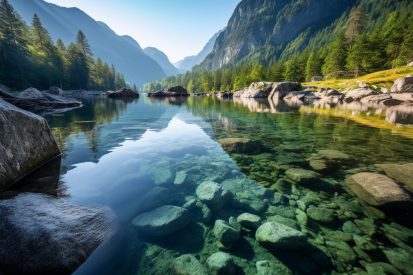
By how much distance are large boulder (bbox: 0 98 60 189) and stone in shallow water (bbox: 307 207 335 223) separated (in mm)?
6303

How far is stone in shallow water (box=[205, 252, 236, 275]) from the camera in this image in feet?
6.77

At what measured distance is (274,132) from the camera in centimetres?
944

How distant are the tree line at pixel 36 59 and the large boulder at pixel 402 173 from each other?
206ft

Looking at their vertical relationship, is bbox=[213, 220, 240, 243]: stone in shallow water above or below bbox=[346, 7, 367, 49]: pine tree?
below

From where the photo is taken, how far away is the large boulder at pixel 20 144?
137 inches

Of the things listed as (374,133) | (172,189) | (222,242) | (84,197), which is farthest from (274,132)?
(84,197)

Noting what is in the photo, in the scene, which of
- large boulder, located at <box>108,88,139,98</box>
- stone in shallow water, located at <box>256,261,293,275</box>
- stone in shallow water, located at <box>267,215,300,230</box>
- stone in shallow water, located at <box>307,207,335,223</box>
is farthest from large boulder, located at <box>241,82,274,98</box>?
stone in shallow water, located at <box>256,261,293,275</box>

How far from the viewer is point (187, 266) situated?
216 centimetres

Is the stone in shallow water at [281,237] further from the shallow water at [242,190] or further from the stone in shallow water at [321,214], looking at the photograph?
the stone in shallow water at [321,214]

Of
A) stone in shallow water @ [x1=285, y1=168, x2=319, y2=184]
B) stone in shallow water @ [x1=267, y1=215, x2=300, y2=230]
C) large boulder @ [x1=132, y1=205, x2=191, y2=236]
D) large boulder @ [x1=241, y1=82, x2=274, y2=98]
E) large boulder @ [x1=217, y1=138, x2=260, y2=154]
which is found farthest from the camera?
large boulder @ [x1=241, y1=82, x2=274, y2=98]

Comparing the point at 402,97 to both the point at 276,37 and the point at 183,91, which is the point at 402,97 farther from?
the point at 276,37

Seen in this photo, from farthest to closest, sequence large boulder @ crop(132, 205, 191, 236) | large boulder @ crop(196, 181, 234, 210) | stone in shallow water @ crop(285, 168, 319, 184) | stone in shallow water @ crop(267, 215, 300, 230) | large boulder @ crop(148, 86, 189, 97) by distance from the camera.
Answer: large boulder @ crop(148, 86, 189, 97) → stone in shallow water @ crop(285, 168, 319, 184) → large boulder @ crop(196, 181, 234, 210) → stone in shallow water @ crop(267, 215, 300, 230) → large boulder @ crop(132, 205, 191, 236)

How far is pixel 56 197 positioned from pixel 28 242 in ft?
5.43

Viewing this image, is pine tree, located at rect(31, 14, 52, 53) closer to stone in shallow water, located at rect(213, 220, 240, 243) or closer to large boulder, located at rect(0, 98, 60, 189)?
large boulder, located at rect(0, 98, 60, 189)
